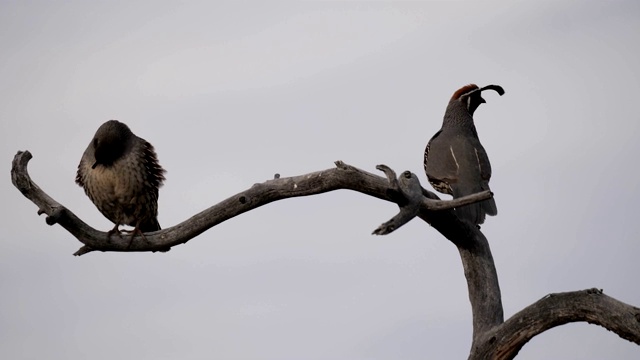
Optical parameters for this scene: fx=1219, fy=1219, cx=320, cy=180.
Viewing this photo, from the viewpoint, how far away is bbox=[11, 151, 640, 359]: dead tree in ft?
34.9

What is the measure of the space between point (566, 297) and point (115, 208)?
482 centimetres

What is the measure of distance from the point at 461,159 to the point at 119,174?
356cm

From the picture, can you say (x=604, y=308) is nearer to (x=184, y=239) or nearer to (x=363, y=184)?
(x=363, y=184)

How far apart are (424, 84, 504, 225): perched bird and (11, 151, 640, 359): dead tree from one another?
28 cm

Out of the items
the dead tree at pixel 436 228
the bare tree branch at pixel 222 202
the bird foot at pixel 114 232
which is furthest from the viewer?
the bird foot at pixel 114 232

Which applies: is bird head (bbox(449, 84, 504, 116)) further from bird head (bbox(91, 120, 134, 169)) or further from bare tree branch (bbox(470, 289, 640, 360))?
bird head (bbox(91, 120, 134, 169))

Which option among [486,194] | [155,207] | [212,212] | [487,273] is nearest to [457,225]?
[487,273]

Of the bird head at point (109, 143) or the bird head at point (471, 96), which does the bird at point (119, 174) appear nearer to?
the bird head at point (109, 143)

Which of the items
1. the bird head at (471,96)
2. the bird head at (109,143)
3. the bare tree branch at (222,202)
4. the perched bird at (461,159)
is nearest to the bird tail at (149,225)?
the bird head at (109,143)

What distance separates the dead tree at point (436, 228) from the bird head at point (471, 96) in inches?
90.4

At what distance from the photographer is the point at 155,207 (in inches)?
517

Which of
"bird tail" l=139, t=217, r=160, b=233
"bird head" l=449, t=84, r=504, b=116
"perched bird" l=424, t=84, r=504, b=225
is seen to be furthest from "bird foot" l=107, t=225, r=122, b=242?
"bird head" l=449, t=84, r=504, b=116

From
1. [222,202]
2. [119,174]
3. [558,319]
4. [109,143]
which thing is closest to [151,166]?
[119,174]

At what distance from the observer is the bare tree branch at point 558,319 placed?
10.5 m
